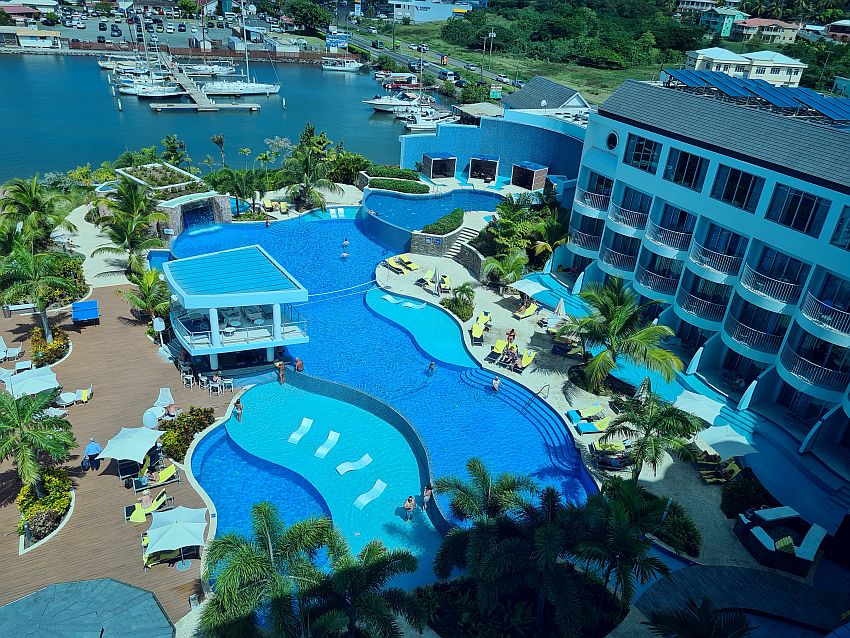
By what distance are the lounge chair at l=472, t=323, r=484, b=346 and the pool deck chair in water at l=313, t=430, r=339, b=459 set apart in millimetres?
9672

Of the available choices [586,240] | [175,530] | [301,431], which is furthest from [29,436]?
[586,240]

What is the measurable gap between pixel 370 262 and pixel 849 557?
1173 inches

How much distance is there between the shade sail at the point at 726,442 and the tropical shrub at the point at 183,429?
19907 mm

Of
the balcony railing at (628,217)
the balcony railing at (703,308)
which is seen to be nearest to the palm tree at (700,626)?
the balcony railing at (703,308)

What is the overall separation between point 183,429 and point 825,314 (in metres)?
25.5

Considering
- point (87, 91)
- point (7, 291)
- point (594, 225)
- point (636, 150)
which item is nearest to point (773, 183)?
point (636, 150)

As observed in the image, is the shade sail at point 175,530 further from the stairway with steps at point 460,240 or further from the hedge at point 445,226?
the hedge at point 445,226

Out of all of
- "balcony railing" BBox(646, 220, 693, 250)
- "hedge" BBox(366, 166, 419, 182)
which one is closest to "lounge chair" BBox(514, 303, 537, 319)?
"balcony railing" BBox(646, 220, 693, 250)

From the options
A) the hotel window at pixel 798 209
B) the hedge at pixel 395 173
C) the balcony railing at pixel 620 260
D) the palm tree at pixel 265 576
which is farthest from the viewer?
the hedge at pixel 395 173

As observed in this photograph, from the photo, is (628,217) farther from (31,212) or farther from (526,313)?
(31,212)

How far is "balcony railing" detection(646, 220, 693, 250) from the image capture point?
3133 cm

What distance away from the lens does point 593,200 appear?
36.6 metres

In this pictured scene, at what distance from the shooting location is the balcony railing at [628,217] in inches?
1329

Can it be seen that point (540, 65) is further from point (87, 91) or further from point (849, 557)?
point (849, 557)
